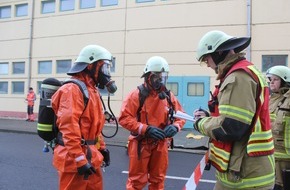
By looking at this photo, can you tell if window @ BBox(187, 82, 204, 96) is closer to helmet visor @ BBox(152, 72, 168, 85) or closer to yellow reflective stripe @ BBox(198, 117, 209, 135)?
helmet visor @ BBox(152, 72, 168, 85)

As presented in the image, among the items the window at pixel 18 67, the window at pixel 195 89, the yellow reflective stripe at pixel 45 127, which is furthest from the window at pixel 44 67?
the yellow reflective stripe at pixel 45 127

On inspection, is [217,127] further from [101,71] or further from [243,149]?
[101,71]

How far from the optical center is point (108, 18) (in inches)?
643

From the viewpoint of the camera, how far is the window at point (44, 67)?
18.1m

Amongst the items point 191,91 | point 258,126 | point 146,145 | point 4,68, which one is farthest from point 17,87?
point 258,126

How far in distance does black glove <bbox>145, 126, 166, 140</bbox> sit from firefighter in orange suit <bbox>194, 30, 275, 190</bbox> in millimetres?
1468

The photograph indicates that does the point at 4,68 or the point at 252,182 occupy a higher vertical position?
the point at 4,68

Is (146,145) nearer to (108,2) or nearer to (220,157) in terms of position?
(220,157)

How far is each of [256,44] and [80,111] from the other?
1151 centimetres

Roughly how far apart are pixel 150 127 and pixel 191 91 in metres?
10.4

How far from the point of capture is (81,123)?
3219 millimetres

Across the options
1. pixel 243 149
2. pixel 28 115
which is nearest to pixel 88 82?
pixel 243 149

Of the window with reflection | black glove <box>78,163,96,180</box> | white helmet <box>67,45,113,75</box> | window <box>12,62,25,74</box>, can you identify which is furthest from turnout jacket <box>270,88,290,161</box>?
the window with reflection

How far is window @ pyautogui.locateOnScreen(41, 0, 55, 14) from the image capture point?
60.2 feet
